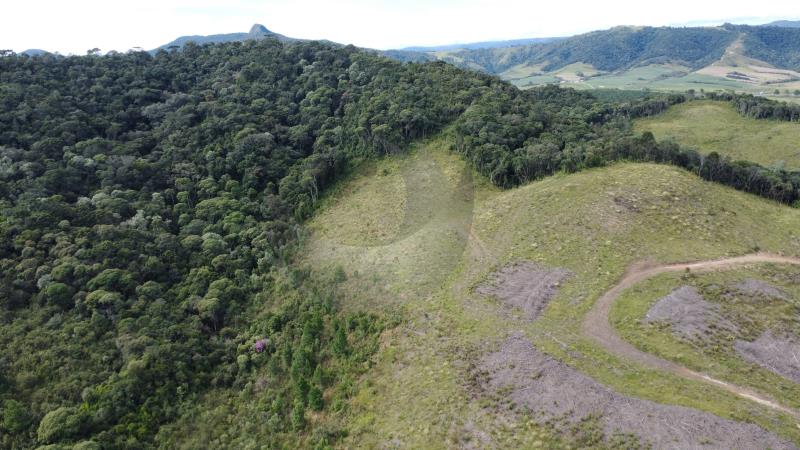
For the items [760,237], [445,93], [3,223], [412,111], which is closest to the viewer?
[760,237]

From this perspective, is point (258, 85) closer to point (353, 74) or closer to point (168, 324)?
point (353, 74)

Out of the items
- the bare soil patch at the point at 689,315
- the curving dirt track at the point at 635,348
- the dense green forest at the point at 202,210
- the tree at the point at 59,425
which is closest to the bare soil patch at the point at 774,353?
the bare soil patch at the point at 689,315

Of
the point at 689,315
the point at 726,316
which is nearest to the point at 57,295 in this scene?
the point at 689,315

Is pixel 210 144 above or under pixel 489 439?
above

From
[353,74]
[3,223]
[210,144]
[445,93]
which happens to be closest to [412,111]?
[445,93]

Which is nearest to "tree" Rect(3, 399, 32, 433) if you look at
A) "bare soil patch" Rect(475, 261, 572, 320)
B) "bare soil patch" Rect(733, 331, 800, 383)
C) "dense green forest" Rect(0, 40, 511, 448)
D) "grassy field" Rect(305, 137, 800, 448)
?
"dense green forest" Rect(0, 40, 511, 448)

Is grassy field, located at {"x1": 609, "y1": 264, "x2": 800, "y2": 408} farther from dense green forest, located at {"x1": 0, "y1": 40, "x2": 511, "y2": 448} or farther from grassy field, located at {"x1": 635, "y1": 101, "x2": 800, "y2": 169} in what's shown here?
grassy field, located at {"x1": 635, "y1": 101, "x2": 800, "y2": 169}

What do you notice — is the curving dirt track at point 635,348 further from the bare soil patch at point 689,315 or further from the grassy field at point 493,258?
the bare soil patch at point 689,315

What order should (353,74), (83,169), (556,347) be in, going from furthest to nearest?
(353,74), (83,169), (556,347)
